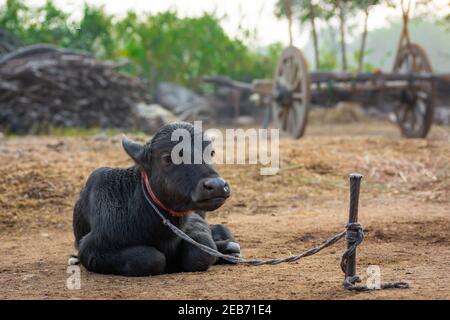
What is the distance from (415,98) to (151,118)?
7.41 m

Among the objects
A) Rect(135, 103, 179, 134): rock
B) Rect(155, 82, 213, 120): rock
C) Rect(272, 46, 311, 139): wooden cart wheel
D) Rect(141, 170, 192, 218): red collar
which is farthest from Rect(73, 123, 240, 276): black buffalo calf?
Rect(155, 82, 213, 120): rock

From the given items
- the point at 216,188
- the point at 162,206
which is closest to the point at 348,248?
the point at 216,188

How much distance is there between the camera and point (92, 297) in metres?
4.68

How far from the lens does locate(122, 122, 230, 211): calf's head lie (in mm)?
5062

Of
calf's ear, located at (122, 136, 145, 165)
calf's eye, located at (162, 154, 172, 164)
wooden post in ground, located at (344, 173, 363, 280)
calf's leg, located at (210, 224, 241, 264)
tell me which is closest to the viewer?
wooden post in ground, located at (344, 173, 363, 280)

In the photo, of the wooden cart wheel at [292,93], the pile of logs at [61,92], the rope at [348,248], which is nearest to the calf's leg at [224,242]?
the rope at [348,248]

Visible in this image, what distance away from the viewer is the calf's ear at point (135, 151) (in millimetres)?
5527

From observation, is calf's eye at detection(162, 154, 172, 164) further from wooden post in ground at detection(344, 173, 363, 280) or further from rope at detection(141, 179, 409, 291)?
wooden post in ground at detection(344, 173, 363, 280)

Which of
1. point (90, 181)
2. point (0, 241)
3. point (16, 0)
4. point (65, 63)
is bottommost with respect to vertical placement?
point (0, 241)

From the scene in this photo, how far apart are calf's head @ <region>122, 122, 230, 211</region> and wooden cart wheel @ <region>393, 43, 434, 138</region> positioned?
10686 mm

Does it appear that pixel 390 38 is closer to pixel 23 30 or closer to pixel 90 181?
pixel 23 30

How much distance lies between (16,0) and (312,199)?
16550 mm

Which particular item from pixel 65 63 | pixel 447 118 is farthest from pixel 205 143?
pixel 447 118

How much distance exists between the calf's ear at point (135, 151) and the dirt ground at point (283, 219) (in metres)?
0.88
